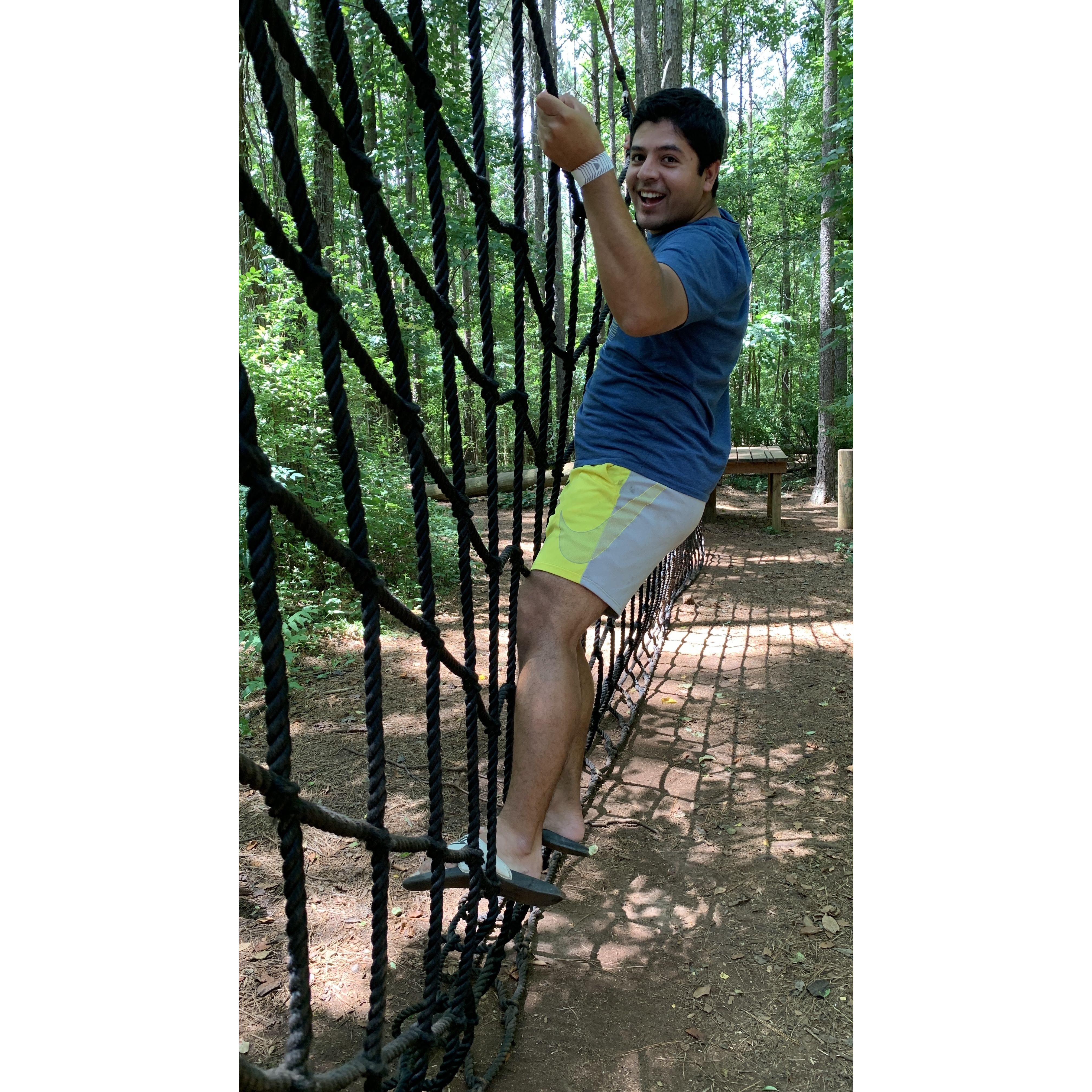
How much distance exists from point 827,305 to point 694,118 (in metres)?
7.16

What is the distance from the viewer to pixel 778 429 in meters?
13.8

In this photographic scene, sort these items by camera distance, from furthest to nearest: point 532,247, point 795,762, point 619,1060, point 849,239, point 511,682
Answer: point 532,247, point 849,239, point 795,762, point 511,682, point 619,1060

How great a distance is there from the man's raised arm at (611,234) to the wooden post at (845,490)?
266 inches

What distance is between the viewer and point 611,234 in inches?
53.7

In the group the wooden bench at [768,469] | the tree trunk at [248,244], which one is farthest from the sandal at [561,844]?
the wooden bench at [768,469]

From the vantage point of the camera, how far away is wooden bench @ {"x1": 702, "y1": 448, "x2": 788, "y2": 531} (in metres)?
7.66

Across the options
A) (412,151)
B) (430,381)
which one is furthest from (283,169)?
(430,381)

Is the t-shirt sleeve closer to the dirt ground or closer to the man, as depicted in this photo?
the man

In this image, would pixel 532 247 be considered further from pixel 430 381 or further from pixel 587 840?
pixel 587 840

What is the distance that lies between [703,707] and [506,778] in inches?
75.0

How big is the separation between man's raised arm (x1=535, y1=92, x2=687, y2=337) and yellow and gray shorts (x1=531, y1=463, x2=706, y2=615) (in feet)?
1.17

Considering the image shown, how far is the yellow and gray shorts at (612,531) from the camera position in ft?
5.54

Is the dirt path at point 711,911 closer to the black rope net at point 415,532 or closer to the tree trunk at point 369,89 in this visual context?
the black rope net at point 415,532

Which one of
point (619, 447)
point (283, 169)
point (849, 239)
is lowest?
point (619, 447)
